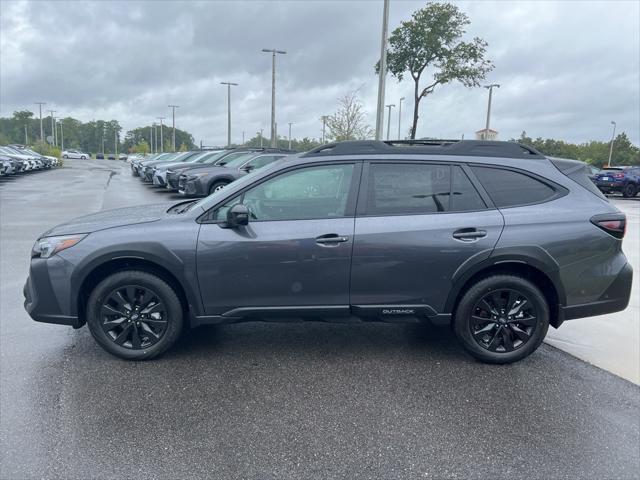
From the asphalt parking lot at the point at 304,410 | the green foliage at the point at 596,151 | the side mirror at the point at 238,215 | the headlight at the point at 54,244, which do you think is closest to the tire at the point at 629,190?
the asphalt parking lot at the point at 304,410

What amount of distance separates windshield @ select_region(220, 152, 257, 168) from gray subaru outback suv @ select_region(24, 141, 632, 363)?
11592 mm

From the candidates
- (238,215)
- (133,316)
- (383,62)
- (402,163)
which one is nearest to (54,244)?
(133,316)

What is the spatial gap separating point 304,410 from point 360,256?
3.88 ft

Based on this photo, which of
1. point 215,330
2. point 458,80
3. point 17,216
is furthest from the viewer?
point 458,80

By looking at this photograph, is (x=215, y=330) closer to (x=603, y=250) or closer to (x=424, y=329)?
(x=424, y=329)

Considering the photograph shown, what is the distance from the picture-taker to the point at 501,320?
3.82 metres

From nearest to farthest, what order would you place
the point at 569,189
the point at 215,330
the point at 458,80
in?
the point at 569,189
the point at 215,330
the point at 458,80

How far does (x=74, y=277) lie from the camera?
3596mm

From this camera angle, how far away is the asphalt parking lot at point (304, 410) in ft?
8.59

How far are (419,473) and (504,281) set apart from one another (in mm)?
1763

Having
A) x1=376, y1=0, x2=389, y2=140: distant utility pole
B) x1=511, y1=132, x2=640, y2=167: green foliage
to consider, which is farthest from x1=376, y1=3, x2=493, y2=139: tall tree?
x1=511, y1=132, x2=640, y2=167: green foliage

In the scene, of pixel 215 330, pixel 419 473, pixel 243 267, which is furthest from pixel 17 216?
pixel 419 473

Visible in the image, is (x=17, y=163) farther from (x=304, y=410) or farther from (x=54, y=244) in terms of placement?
(x=304, y=410)

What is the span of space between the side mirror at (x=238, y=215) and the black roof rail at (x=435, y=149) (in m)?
0.74
